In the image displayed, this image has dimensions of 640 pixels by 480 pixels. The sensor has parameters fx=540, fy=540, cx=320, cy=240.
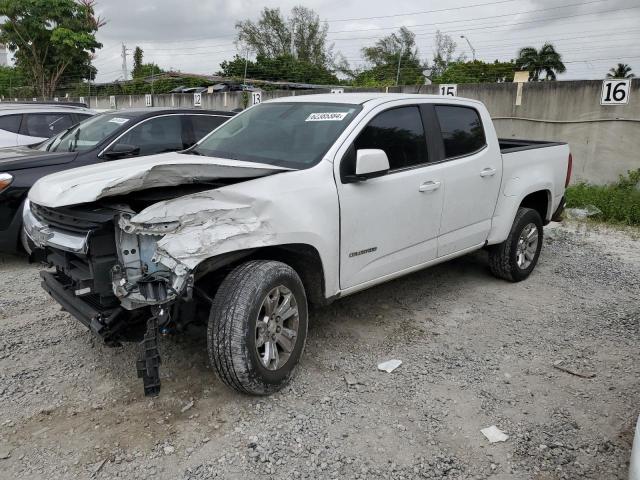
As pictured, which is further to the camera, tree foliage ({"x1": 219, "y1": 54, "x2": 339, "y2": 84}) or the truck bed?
tree foliage ({"x1": 219, "y1": 54, "x2": 339, "y2": 84})

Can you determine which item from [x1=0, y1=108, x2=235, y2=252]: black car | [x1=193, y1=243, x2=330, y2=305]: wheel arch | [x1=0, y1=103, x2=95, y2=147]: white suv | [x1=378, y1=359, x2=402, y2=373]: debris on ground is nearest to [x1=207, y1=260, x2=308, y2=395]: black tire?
[x1=193, y1=243, x2=330, y2=305]: wheel arch

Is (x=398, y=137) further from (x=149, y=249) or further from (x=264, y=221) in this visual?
(x=149, y=249)

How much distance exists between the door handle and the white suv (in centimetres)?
630

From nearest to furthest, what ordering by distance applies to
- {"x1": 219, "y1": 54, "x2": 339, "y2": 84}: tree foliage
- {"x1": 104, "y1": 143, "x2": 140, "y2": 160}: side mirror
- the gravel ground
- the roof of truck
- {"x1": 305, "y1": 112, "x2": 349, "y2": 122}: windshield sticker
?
the gravel ground < {"x1": 305, "y1": 112, "x2": 349, "y2": 122}: windshield sticker < the roof of truck < {"x1": 104, "y1": 143, "x2": 140, "y2": 160}: side mirror < {"x1": 219, "y1": 54, "x2": 339, "y2": 84}: tree foliage

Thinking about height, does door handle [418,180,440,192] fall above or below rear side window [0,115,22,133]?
below

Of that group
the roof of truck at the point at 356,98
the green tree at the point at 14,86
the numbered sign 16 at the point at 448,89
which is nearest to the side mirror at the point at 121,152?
the roof of truck at the point at 356,98

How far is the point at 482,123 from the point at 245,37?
53744 millimetres

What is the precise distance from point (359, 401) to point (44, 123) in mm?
7078

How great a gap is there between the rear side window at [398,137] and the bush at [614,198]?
5383mm

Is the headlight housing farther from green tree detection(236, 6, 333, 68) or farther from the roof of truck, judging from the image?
green tree detection(236, 6, 333, 68)

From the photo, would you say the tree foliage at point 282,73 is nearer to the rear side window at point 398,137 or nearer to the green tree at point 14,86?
the green tree at point 14,86

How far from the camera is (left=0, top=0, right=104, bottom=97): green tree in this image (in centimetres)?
2592

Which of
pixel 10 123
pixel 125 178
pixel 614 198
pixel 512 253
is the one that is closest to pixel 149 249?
pixel 125 178

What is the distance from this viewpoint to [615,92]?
9000 millimetres
